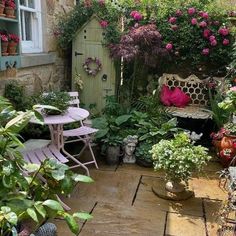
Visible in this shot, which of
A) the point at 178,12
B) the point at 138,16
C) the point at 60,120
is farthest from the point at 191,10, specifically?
the point at 60,120

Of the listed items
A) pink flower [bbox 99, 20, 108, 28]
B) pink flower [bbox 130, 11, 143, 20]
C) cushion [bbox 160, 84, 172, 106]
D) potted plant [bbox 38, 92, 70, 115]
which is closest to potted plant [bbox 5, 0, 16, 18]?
potted plant [bbox 38, 92, 70, 115]

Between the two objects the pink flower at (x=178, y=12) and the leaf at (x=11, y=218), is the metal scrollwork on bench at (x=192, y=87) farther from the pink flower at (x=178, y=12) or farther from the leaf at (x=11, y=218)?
the leaf at (x=11, y=218)

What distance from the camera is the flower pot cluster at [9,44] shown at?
284 centimetres

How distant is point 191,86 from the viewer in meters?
4.70

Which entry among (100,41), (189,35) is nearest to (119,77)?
(100,41)

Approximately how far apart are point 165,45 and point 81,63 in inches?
52.2

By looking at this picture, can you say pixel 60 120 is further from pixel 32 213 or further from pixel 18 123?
pixel 32 213

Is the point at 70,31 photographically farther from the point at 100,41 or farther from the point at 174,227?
the point at 174,227

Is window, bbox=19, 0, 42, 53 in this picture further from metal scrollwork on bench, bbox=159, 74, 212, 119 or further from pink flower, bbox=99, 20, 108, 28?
metal scrollwork on bench, bbox=159, 74, 212, 119

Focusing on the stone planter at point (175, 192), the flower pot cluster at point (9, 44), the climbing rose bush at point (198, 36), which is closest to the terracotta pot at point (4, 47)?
the flower pot cluster at point (9, 44)

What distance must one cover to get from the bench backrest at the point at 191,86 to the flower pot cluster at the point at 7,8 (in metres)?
2.47

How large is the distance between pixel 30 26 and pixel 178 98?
2.31m

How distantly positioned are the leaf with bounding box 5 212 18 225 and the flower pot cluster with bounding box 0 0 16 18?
7.15 feet

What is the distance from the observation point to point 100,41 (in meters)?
4.52
